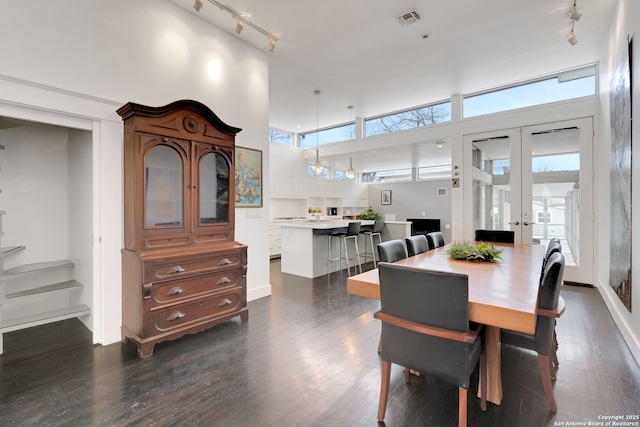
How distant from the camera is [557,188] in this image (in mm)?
4812

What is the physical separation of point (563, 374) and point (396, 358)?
1461 mm

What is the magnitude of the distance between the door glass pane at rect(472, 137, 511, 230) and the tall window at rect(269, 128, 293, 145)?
4.73 m

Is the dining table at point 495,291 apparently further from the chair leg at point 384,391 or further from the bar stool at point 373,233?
the bar stool at point 373,233

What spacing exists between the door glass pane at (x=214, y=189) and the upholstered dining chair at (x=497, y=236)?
3.41 meters

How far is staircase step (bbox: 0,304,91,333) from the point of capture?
2.43 meters

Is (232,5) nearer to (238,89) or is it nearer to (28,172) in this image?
(238,89)

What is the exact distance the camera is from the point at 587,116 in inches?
175

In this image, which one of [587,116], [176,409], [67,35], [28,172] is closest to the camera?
[176,409]

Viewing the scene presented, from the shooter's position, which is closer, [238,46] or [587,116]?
[238,46]

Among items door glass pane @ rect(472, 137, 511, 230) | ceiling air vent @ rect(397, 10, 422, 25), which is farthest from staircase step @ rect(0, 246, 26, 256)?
door glass pane @ rect(472, 137, 511, 230)

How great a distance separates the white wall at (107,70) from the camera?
229 cm

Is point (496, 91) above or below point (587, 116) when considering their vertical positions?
above

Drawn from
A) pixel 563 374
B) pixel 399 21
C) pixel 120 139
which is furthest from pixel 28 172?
pixel 563 374

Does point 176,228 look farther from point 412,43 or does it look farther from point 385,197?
point 385,197
